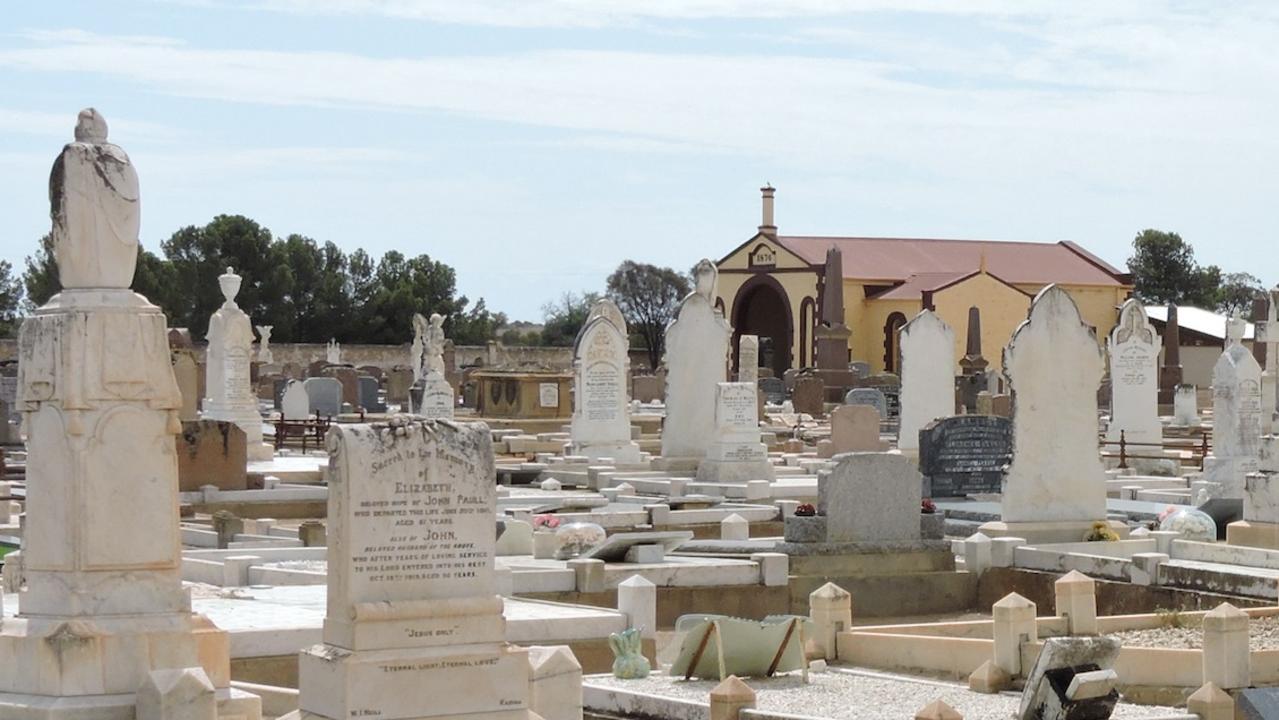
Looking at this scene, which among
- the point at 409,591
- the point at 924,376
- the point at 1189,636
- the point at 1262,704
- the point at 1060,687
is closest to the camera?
the point at 1262,704

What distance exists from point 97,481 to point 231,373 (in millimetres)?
Result: 21826

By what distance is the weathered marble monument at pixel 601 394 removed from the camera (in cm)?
2889

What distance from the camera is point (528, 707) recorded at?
1005cm

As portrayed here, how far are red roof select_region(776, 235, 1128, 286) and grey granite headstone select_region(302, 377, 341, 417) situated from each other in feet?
121

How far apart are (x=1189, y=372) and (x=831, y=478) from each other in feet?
208

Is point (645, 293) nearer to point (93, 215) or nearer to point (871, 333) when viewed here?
point (871, 333)

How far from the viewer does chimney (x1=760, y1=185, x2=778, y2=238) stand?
80625 millimetres

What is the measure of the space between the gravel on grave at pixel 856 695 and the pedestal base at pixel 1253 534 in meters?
Result: 5.85

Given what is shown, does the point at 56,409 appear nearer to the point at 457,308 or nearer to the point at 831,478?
the point at 831,478

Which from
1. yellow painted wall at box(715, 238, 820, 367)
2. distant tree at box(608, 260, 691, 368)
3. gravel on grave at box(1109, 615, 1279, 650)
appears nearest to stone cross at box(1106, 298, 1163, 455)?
gravel on grave at box(1109, 615, 1279, 650)

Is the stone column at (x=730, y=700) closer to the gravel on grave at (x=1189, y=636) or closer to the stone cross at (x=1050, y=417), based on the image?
the gravel on grave at (x=1189, y=636)

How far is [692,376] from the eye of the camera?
2722 centimetres

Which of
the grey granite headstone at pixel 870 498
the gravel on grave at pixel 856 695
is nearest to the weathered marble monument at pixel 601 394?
the grey granite headstone at pixel 870 498

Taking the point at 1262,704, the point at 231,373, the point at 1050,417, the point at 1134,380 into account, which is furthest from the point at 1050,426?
the point at 231,373
